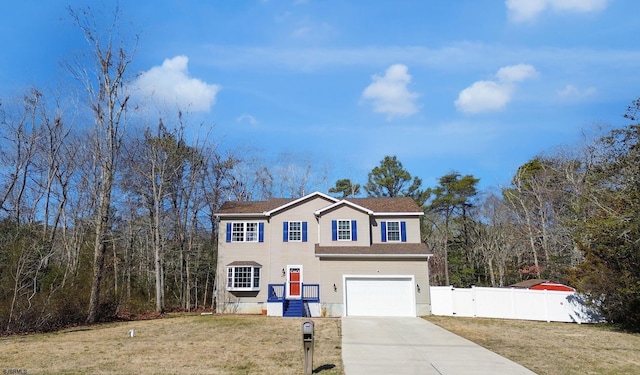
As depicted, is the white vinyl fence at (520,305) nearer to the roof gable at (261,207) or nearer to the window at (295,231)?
the window at (295,231)

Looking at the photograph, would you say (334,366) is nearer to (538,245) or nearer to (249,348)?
(249,348)

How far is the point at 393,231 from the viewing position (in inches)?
920

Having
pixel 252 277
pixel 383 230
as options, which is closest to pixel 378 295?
pixel 383 230

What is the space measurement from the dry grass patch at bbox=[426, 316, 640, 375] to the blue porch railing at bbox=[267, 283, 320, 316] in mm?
6303

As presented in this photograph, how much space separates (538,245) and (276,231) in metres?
22.8

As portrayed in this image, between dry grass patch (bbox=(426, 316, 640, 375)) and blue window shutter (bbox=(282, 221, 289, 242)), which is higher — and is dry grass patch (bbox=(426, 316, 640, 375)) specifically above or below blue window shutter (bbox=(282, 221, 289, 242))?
below

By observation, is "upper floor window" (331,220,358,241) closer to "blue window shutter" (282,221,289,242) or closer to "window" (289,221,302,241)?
"window" (289,221,302,241)

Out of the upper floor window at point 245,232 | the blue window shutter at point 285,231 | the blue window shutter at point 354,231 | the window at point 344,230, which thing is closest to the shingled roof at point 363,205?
the upper floor window at point 245,232

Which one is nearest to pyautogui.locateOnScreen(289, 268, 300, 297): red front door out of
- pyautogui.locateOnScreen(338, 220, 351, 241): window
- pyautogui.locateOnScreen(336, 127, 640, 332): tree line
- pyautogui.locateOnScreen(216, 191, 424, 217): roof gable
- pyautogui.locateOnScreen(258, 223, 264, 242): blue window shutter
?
pyautogui.locateOnScreen(258, 223, 264, 242): blue window shutter

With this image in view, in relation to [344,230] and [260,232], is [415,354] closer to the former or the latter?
[344,230]

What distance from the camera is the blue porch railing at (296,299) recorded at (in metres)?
21.0

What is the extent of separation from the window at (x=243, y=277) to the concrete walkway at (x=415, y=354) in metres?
8.93

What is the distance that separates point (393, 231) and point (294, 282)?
637cm

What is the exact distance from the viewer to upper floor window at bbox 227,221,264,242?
23.9 meters
